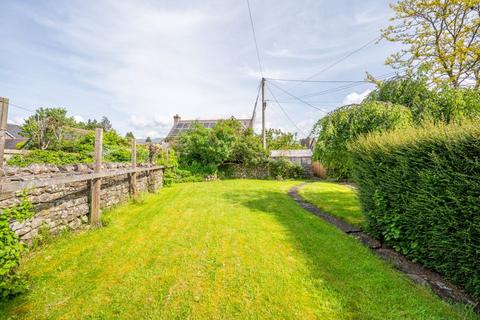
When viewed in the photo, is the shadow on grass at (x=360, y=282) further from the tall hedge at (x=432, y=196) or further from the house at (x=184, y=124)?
the house at (x=184, y=124)

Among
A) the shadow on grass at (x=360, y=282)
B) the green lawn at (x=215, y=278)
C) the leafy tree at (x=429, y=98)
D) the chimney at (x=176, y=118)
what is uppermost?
the chimney at (x=176, y=118)

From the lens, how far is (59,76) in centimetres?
823

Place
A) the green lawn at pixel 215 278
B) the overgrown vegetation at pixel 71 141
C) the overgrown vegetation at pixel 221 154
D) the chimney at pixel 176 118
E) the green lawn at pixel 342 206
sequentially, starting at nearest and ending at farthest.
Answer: the green lawn at pixel 215 278
the green lawn at pixel 342 206
the overgrown vegetation at pixel 71 141
the overgrown vegetation at pixel 221 154
the chimney at pixel 176 118

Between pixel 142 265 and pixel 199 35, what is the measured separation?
867 cm

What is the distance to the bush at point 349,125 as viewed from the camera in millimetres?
6676

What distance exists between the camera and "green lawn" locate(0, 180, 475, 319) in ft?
7.96

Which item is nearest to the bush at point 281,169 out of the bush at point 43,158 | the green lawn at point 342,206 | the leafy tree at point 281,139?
the green lawn at point 342,206

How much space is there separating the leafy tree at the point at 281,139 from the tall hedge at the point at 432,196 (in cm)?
2381

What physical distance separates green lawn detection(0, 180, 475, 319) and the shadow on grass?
0.01 metres

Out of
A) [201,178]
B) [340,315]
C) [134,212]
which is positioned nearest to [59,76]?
[134,212]

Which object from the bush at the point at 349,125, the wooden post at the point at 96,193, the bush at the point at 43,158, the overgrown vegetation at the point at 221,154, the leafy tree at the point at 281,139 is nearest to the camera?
the wooden post at the point at 96,193

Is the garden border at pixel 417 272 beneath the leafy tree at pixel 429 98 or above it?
beneath

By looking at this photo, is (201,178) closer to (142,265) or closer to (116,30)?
(116,30)

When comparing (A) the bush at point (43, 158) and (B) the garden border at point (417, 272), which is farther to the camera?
(A) the bush at point (43, 158)
